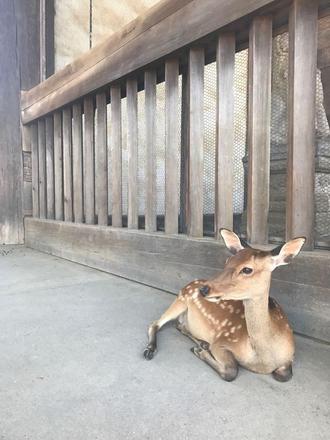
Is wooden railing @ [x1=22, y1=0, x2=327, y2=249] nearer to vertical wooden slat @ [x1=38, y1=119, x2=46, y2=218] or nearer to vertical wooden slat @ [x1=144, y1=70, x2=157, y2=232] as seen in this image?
vertical wooden slat @ [x1=144, y1=70, x2=157, y2=232]

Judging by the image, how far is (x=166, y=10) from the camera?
223 centimetres

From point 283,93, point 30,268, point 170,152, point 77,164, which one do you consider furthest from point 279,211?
point 30,268

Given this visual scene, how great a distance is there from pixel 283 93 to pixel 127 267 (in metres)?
1.75

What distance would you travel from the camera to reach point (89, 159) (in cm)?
318

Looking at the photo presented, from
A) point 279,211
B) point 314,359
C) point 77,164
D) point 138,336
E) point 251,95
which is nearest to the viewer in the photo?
point 314,359

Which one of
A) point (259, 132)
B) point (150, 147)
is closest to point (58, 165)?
point (150, 147)

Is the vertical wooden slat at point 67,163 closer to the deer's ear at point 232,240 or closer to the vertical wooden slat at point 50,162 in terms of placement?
the vertical wooden slat at point 50,162

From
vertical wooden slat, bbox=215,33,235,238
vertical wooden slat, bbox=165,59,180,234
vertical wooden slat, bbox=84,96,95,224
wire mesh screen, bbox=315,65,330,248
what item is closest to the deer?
vertical wooden slat, bbox=215,33,235,238

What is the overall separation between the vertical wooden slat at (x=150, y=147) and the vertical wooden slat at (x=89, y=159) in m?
0.84

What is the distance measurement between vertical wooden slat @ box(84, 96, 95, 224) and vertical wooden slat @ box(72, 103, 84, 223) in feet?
0.51

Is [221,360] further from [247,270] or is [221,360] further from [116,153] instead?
[116,153]

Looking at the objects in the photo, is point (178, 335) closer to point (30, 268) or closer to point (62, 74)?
point (30, 268)

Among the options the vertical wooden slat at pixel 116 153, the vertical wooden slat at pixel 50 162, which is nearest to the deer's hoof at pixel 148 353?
the vertical wooden slat at pixel 116 153

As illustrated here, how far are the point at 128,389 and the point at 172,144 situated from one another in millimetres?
1618
